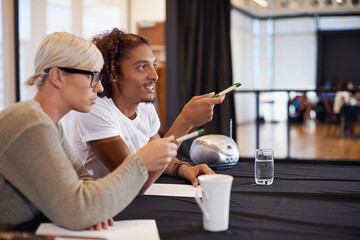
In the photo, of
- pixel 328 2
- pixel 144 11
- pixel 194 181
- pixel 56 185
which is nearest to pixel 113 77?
pixel 194 181

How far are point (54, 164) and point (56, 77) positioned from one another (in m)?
0.24

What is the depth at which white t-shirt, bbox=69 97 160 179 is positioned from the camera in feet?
4.66

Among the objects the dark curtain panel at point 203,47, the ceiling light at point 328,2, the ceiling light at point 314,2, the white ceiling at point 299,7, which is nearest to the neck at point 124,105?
the dark curtain panel at point 203,47

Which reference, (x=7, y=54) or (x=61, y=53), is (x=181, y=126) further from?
(x=7, y=54)

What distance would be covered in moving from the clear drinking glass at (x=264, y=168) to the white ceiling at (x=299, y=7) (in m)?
9.60

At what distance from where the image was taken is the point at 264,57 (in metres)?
11.9

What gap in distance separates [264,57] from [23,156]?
11527 mm

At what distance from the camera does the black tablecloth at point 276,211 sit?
2.99 feet

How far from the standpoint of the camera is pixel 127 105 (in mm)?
1614

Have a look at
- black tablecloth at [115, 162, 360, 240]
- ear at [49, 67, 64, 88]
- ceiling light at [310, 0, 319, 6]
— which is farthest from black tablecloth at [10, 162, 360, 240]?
ceiling light at [310, 0, 319, 6]

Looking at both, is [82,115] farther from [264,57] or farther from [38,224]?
[264,57]

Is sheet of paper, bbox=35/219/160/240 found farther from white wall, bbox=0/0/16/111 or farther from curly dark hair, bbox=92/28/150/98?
white wall, bbox=0/0/16/111

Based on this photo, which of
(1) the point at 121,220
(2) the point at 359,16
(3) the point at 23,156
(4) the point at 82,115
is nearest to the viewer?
(3) the point at 23,156

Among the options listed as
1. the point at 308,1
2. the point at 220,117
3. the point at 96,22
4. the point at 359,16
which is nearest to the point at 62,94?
the point at 220,117
